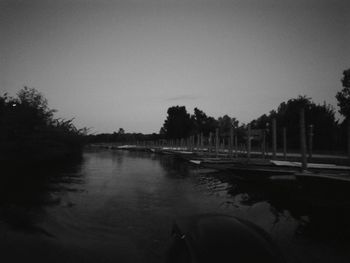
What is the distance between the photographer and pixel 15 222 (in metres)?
9.09

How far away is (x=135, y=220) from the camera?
9820mm

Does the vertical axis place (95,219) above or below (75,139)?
below

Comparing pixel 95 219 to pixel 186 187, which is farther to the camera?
pixel 186 187

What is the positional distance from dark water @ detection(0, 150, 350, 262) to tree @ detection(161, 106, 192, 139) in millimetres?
95507

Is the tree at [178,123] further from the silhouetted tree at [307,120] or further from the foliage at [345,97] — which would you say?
the foliage at [345,97]

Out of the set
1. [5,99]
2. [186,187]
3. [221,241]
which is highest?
[5,99]

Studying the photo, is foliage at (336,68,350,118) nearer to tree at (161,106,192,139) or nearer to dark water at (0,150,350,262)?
dark water at (0,150,350,262)

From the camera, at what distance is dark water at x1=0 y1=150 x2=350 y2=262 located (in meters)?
6.80

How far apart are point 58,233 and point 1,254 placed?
1.85 meters

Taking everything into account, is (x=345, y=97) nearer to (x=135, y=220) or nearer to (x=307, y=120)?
(x=307, y=120)

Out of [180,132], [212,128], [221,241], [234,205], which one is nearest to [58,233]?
[221,241]

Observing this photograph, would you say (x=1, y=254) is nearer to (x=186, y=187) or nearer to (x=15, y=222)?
(x=15, y=222)

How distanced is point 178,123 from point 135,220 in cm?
10396

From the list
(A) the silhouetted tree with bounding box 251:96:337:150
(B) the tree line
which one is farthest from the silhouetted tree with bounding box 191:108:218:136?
(A) the silhouetted tree with bounding box 251:96:337:150
